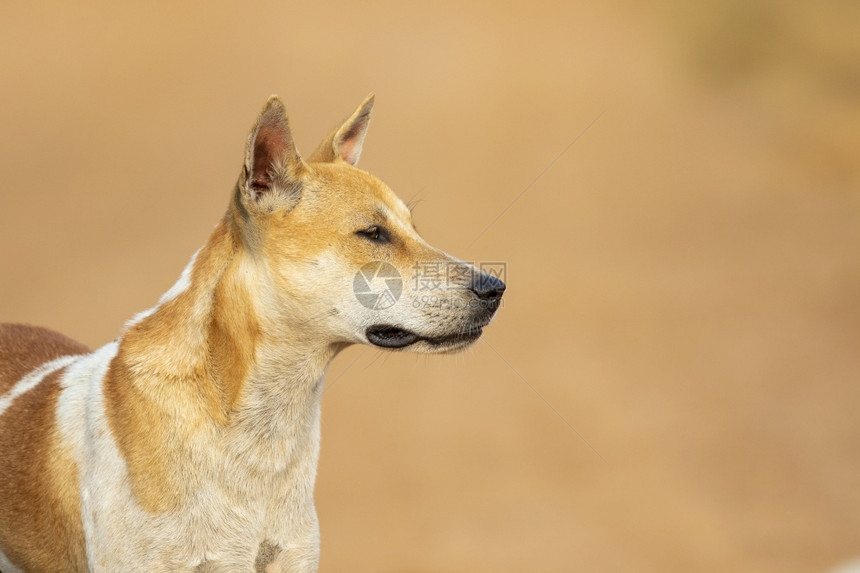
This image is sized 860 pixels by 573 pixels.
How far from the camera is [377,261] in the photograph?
14.8ft

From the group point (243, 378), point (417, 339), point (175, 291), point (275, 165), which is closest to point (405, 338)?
point (417, 339)

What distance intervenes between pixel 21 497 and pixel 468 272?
2381mm

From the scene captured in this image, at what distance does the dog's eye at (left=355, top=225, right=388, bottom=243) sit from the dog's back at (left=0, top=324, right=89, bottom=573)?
A: 5.57ft

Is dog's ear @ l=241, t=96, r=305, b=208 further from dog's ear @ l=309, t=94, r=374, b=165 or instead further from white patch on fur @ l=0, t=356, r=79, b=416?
white patch on fur @ l=0, t=356, r=79, b=416

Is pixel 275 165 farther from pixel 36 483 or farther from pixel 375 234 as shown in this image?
pixel 36 483

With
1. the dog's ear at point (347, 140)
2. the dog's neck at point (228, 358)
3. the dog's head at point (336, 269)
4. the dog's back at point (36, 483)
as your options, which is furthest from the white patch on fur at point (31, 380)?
the dog's ear at point (347, 140)

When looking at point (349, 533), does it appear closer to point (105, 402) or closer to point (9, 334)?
point (9, 334)

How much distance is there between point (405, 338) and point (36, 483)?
6.16ft

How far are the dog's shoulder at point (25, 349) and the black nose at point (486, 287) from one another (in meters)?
2.48

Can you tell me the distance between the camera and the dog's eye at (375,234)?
15.1 ft

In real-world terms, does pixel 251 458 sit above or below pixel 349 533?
above

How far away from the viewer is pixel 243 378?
14.4ft

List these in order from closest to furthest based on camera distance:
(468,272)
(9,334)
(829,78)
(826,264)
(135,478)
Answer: (135,478) < (468,272) < (9,334) < (826,264) < (829,78)

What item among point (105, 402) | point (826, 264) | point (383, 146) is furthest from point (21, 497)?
point (826, 264)
